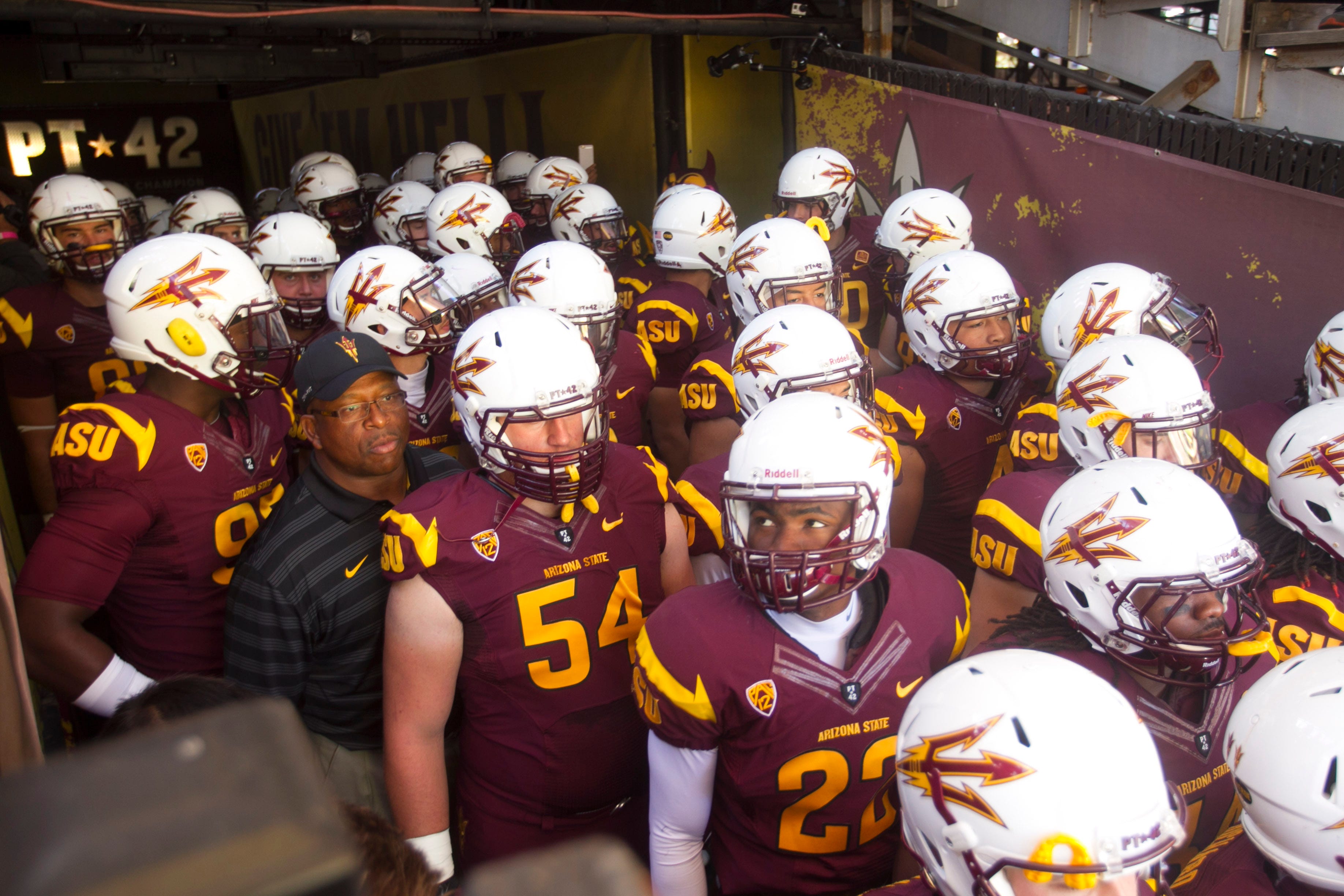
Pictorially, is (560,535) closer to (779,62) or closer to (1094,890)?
(1094,890)

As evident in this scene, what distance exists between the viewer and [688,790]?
6.72ft

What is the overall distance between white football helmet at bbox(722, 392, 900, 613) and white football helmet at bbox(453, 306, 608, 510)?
389 mm

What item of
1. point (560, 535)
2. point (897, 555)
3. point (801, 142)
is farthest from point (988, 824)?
point (801, 142)

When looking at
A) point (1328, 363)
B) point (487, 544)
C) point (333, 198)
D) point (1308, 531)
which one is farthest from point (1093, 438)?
point (333, 198)

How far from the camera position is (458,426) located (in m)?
3.46

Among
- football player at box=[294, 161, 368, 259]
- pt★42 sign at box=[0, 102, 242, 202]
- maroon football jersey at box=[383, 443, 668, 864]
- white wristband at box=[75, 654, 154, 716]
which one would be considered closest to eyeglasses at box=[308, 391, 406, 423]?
maroon football jersey at box=[383, 443, 668, 864]

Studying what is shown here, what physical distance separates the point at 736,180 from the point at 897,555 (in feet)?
19.5

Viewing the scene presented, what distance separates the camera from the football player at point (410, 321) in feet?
12.3

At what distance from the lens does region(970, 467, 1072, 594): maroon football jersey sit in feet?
8.82

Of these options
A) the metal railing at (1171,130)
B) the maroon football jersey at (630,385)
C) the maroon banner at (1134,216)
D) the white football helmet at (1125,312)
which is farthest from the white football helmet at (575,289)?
the metal railing at (1171,130)

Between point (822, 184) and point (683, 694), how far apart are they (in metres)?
4.23

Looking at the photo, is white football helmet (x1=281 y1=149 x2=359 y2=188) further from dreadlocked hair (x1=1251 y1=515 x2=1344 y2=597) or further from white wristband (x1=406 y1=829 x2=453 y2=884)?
dreadlocked hair (x1=1251 y1=515 x2=1344 y2=597)

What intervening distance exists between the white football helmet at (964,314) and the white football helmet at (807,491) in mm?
1700

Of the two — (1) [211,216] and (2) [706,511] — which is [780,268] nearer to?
(2) [706,511]
